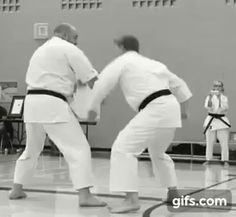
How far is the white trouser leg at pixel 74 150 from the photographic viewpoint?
5367 mm

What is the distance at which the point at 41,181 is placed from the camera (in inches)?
297

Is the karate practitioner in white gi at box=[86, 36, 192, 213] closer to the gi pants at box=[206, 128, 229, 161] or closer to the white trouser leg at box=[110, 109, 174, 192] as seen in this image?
the white trouser leg at box=[110, 109, 174, 192]

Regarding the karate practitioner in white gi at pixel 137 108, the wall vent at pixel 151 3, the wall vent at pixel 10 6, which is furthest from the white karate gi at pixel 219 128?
the wall vent at pixel 10 6

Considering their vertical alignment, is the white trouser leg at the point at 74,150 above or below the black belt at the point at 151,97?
below

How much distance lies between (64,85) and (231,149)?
25.4ft

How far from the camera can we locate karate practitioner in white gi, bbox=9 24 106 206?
5.41m

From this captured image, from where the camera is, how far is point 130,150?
5098 mm

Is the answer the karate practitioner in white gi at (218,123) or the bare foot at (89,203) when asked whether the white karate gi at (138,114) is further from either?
the karate practitioner in white gi at (218,123)

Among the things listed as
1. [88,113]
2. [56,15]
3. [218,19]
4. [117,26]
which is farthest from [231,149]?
[88,113]

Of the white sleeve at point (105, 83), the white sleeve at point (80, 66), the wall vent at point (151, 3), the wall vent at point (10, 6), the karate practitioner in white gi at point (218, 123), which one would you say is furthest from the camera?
the wall vent at point (10, 6)

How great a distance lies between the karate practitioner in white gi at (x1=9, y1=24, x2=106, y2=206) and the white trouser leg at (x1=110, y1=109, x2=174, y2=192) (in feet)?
1.45

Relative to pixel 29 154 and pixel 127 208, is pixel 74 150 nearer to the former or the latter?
pixel 29 154

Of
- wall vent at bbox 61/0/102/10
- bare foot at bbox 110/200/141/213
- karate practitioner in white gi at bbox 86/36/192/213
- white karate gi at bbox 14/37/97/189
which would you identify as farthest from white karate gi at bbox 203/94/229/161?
bare foot at bbox 110/200/141/213

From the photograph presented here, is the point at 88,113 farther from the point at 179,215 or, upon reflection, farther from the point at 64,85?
the point at 179,215
